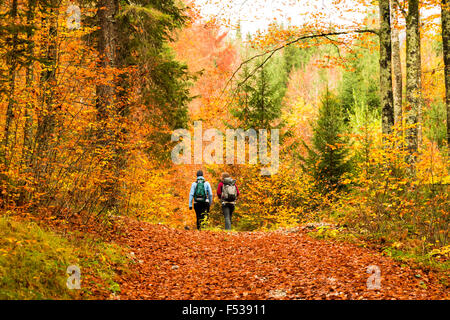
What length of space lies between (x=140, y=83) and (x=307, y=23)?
18.5 ft

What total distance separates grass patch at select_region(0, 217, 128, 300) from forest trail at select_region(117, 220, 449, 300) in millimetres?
371

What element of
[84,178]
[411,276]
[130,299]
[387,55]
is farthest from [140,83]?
[411,276]

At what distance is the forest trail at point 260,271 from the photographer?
16.9ft

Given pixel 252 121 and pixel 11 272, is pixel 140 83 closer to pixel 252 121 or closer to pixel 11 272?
pixel 252 121

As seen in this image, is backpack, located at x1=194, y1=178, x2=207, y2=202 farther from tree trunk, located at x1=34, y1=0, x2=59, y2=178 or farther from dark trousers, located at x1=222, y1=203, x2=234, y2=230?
tree trunk, located at x1=34, y1=0, x2=59, y2=178

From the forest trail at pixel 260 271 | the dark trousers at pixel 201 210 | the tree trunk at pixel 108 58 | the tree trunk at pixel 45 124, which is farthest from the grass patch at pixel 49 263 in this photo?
the dark trousers at pixel 201 210

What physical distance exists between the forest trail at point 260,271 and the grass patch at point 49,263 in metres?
0.37

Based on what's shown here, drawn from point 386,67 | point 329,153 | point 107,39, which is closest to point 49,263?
point 107,39

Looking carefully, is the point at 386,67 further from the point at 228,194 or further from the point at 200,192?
the point at 200,192

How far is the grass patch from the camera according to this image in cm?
441

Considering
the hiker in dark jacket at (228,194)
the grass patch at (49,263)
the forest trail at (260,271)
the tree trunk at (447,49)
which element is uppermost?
the tree trunk at (447,49)

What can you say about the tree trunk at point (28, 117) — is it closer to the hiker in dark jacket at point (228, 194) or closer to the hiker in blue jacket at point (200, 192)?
the hiker in blue jacket at point (200, 192)

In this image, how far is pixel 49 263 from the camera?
16.2 ft

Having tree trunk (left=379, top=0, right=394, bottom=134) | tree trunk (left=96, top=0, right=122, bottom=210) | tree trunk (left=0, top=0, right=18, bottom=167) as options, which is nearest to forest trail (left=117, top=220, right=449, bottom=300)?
tree trunk (left=96, top=0, right=122, bottom=210)
